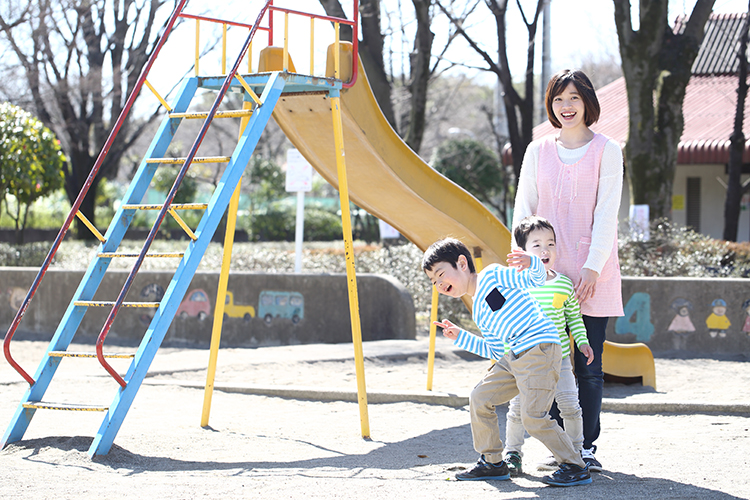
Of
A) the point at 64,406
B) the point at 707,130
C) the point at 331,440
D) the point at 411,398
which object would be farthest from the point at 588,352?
the point at 707,130

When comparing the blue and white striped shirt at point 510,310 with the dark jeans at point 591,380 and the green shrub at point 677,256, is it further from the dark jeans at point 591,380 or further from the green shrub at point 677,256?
the green shrub at point 677,256

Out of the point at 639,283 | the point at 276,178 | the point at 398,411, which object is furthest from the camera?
the point at 276,178

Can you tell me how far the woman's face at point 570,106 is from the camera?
3721 millimetres

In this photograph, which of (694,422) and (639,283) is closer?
(694,422)

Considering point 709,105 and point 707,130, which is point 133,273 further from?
point 709,105

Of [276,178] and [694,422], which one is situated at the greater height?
[276,178]

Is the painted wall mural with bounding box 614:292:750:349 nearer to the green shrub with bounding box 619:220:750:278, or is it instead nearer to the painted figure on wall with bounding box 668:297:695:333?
the painted figure on wall with bounding box 668:297:695:333

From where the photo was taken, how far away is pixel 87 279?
4.42m

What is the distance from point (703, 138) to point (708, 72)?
381cm

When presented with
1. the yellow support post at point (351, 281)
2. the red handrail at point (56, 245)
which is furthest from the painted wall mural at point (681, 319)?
the red handrail at point (56, 245)

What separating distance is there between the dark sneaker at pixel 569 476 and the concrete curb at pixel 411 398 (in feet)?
6.98

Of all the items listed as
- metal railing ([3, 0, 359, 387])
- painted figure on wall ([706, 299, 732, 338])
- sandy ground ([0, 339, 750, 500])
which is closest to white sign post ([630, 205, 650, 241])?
painted figure on wall ([706, 299, 732, 338])

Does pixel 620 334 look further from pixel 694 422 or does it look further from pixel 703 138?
pixel 703 138

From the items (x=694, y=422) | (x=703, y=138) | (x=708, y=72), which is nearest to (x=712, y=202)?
(x=703, y=138)
